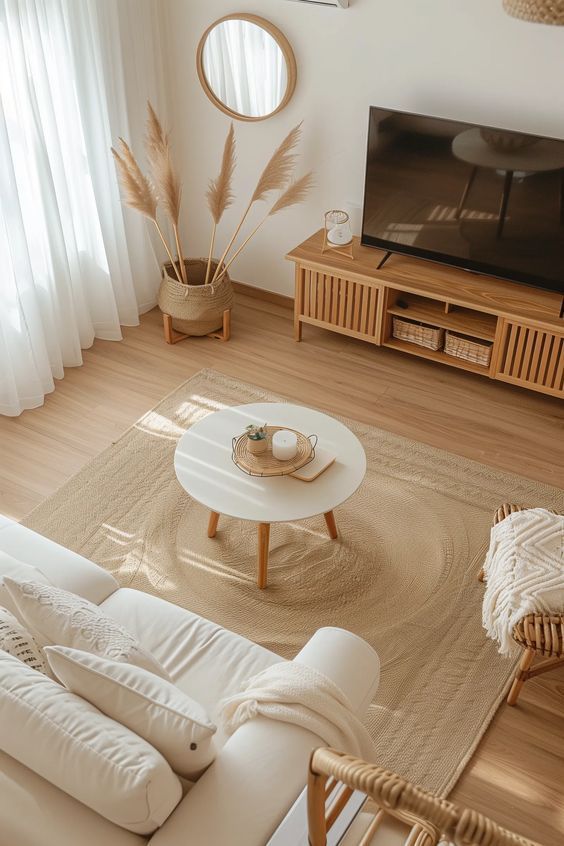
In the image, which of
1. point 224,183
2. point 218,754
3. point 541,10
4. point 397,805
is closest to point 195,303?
point 224,183

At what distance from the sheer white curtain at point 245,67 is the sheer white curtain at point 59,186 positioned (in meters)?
0.35

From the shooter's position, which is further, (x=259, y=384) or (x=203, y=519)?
(x=259, y=384)

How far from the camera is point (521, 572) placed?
2672 millimetres

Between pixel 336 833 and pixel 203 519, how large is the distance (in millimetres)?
1713

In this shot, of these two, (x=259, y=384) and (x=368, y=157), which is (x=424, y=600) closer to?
(x=259, y=384)

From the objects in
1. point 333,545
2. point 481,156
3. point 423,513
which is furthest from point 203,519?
point 481,156

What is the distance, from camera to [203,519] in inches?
137

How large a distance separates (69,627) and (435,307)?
8.97ft

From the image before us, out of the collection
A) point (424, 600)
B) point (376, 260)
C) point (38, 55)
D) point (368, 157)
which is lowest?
point (424, 600)

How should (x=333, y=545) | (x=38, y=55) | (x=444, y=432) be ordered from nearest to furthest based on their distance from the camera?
(x=333, y=545) < (x=38, y=55) < (x=444, y=432)

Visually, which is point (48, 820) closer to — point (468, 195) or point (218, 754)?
point (218, 754)

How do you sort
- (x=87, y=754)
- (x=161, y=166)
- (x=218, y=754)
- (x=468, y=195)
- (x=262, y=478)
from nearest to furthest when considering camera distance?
(x=87, y=754) → (x=218, y=754) → (x=262, y=478) → (x=468, y=195) → (x=161, y=166)

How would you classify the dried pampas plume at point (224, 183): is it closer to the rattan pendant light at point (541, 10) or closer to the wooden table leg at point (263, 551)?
the wooden table leg at point (263, 551)

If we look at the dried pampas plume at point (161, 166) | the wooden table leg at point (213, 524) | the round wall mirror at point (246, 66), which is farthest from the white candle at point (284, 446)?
the round wall mirror at point (246, 66)
